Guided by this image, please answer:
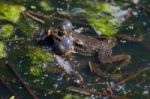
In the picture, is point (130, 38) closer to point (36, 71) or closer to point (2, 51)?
point (36, 71)

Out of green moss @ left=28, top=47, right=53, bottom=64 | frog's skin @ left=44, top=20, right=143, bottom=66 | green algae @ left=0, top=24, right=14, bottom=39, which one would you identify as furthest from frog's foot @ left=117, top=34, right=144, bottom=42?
green algae @ left=0, top=24, right=14, bottom=39

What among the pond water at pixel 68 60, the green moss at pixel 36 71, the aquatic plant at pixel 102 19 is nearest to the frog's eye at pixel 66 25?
the pond water at pixel 68 60

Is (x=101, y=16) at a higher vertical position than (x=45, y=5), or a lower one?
lower

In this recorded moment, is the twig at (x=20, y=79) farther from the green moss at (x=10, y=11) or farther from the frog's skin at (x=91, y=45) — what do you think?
the green moss at (x=10, y=11)

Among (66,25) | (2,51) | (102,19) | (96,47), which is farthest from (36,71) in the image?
(102,19)

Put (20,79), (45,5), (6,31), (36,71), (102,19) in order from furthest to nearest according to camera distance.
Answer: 1. (45,5)
2. (102,19)
3. (6,31)
4. (36,71)
5. (20,79)

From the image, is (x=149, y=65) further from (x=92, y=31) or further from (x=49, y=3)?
(x=49, y=3)

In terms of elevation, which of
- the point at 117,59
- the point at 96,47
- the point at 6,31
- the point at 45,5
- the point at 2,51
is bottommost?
the point at 117,59

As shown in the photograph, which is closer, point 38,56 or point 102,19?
point 38,56
